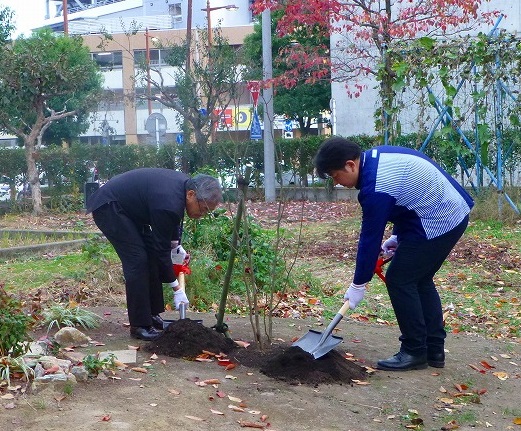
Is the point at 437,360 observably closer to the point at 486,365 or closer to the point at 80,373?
the point at 486,365

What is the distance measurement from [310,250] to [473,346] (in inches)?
200

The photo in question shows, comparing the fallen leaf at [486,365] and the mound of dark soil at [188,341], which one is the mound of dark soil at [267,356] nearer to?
the mound of dark soil at [188,341]

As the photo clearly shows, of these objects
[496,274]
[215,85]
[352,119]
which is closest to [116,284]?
[496,274]

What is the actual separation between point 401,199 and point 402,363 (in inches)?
43.4

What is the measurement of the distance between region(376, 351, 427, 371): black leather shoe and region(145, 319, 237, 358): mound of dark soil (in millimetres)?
1008

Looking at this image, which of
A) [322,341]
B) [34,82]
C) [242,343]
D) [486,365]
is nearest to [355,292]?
[322,341]

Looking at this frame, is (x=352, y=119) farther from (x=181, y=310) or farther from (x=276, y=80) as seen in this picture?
(x=181, y=310)

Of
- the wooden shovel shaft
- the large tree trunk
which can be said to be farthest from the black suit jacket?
the large tree trunk

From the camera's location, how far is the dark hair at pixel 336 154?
5.46 meters

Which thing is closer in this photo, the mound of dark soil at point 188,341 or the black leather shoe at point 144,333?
the mound of dark soil at point 188,341

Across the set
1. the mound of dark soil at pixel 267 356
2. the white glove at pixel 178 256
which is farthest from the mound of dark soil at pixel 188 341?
the white glove at pixel 178 256

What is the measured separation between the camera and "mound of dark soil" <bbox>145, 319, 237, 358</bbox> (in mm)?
5887

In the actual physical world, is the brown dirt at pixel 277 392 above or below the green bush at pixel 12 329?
below

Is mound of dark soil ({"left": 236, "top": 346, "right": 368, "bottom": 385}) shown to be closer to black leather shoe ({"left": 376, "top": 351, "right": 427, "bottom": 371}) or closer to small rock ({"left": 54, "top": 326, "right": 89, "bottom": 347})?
black leather shoe ({"left": 376, "top": 351, "right": 427, "bottom": 371})
